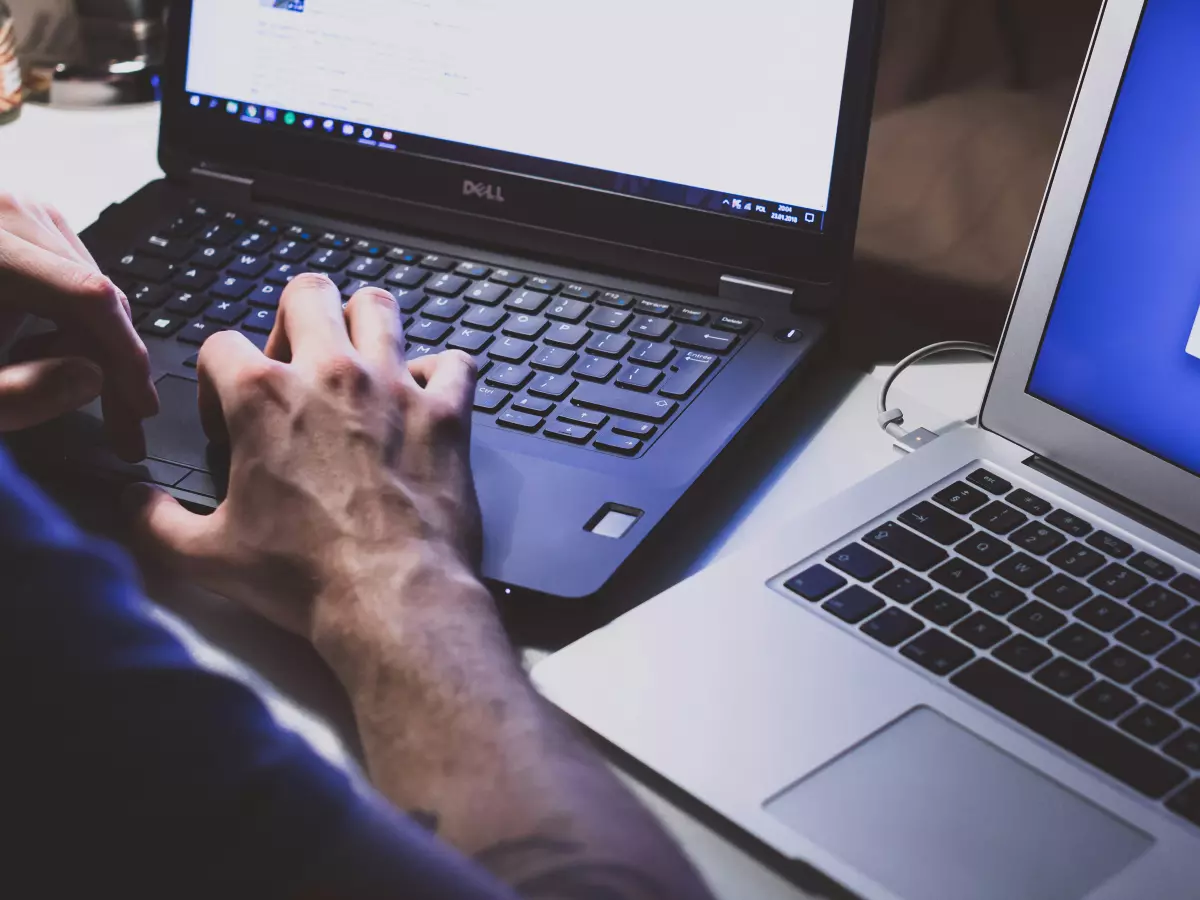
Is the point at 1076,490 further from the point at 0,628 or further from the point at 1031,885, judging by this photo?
the point at 0,628

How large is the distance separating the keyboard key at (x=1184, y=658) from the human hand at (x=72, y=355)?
51 cm

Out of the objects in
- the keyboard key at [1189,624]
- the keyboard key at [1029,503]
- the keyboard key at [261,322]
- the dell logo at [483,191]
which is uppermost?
the dell logo at [483,191]

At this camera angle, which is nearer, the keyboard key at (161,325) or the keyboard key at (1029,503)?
the keyboard key at (1029,503)

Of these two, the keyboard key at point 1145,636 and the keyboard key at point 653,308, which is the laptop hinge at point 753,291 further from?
the keyboard key at point 1145,636

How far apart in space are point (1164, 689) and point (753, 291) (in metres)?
0.35

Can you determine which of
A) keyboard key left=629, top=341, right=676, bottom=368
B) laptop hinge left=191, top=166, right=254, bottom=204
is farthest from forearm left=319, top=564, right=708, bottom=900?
laptop hinge left=191, top=166, right=254, bottom=204

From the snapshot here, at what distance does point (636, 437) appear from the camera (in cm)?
64

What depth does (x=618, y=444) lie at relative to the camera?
0.63 m

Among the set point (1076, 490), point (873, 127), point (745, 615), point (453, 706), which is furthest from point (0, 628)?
point (873, 127)

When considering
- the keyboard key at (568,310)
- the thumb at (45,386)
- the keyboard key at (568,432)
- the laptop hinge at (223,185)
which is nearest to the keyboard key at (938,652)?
the keyboard key at (568,432)

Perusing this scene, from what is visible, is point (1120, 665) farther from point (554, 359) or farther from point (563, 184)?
point (563, 184)

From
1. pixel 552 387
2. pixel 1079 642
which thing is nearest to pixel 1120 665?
pixel 1079 642

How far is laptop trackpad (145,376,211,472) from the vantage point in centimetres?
63

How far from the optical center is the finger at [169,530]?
1.83ft
